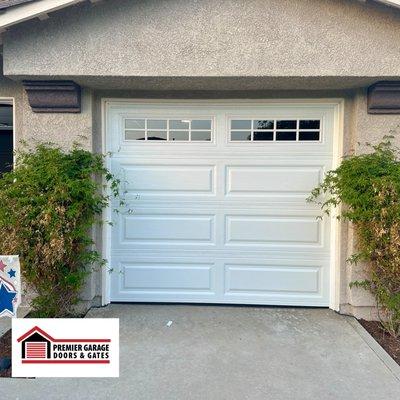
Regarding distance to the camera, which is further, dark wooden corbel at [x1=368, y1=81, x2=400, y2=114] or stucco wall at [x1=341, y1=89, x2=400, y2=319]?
stucco wall at [x1=341, y1=89, x2=400, y2=319]

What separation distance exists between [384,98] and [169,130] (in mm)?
2479

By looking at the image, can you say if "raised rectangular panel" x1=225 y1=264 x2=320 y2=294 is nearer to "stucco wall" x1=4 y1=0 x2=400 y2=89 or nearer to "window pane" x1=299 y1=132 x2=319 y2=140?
"window pane" x1=299 y1=132 x2=319 y2=140

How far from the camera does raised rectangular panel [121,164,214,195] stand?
4445 millimetres

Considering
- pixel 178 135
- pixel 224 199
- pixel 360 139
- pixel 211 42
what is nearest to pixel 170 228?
pixel 224 199

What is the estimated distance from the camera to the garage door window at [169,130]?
444 centimetres

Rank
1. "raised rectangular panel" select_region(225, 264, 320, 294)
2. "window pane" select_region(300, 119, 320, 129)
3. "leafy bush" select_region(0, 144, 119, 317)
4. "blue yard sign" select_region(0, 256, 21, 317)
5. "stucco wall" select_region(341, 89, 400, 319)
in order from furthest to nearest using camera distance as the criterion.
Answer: "raised rectangular panel" select_region(225, 264, 320, 294)
"window pane" select_region(300, 119, 320, 129)
"stucco wall" select_region(341, 89, 400, 319)
"leafy bush" select_region(0, 144, 119, 317)
"blue yard sign" select_region(0, 256, 21, 317)

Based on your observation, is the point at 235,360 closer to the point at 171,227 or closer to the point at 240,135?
the point at 171,227

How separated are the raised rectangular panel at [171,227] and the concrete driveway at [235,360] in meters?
0.88

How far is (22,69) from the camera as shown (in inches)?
148

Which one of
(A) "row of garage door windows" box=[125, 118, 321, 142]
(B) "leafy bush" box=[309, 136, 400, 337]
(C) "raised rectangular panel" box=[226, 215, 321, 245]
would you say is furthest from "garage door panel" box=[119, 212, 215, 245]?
(B) "leafy bush" box=[309, 136, 400, 337]

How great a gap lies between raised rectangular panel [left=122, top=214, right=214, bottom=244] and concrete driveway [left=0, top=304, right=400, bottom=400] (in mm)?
880

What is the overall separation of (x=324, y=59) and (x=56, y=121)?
303 cm

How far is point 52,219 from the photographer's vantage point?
3588mm

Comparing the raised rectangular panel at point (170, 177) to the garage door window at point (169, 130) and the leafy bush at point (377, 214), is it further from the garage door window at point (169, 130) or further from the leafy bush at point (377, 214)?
the leafy bush at point (377, 214)
